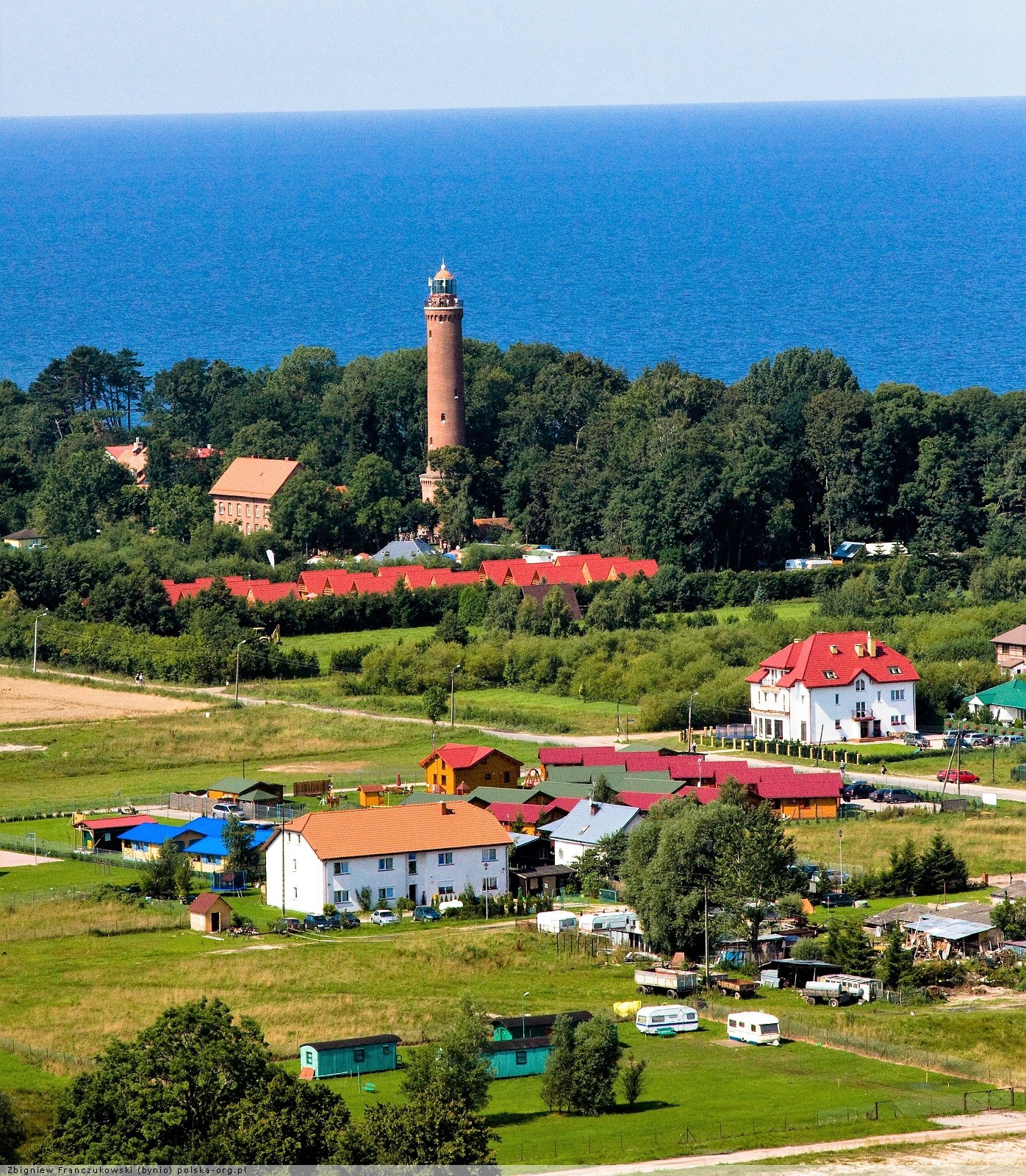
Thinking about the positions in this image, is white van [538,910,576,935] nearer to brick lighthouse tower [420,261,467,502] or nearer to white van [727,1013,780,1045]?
white van [727,1013,780,1045]

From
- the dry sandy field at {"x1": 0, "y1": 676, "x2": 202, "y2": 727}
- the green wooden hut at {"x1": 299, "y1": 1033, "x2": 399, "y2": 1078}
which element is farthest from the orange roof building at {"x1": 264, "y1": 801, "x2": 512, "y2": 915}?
the dry sandy field at {"x1": 0, "y1": 676, "x2": 202, "y2": 727}

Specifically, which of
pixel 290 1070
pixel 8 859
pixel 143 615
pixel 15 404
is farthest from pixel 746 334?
pixel 290 1070

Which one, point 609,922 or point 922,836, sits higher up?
point 922,836

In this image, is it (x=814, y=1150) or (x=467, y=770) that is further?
(x=467, y=770)

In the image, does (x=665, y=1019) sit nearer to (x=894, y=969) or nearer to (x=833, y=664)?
(x=894, y=969)

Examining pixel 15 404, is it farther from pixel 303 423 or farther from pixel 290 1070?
pixel 290 1070

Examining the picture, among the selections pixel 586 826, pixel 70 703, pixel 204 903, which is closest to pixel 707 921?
pixel 586 826
